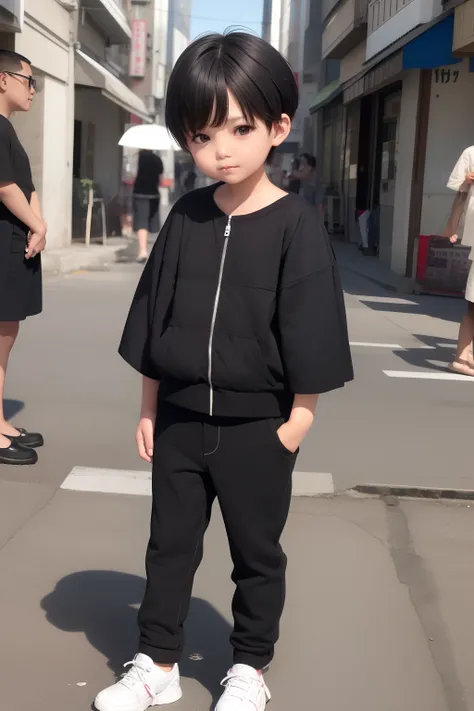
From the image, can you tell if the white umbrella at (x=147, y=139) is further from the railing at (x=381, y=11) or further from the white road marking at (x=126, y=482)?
the white road marking at (x=126, y=482)

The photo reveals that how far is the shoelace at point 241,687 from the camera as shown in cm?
248

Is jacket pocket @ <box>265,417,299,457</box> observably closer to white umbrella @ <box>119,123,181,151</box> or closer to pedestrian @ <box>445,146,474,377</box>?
pedestrian @ <box>445,146,474,377</box>

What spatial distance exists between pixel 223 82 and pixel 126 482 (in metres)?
2.57

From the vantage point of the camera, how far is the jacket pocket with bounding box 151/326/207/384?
93.0 inches

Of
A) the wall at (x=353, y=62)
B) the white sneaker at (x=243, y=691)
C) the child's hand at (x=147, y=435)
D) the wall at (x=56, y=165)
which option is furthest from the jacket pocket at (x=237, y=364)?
the wall at (x=353, y=62)

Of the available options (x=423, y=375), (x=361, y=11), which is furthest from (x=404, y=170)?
(x=423, y=375)

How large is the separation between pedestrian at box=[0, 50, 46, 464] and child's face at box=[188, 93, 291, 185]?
212 centimetres

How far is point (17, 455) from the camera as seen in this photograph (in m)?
4.64

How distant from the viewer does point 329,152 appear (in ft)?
93.3

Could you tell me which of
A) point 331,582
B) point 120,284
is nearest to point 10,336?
point 331,582

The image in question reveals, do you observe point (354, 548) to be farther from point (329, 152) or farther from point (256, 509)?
point (329, 152)

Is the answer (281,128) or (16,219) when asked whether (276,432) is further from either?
(16,219)

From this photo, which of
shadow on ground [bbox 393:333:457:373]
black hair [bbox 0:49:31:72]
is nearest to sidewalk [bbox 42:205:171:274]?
shadow on ground [bbox 393:333:457:373]

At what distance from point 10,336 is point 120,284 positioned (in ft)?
26.4
